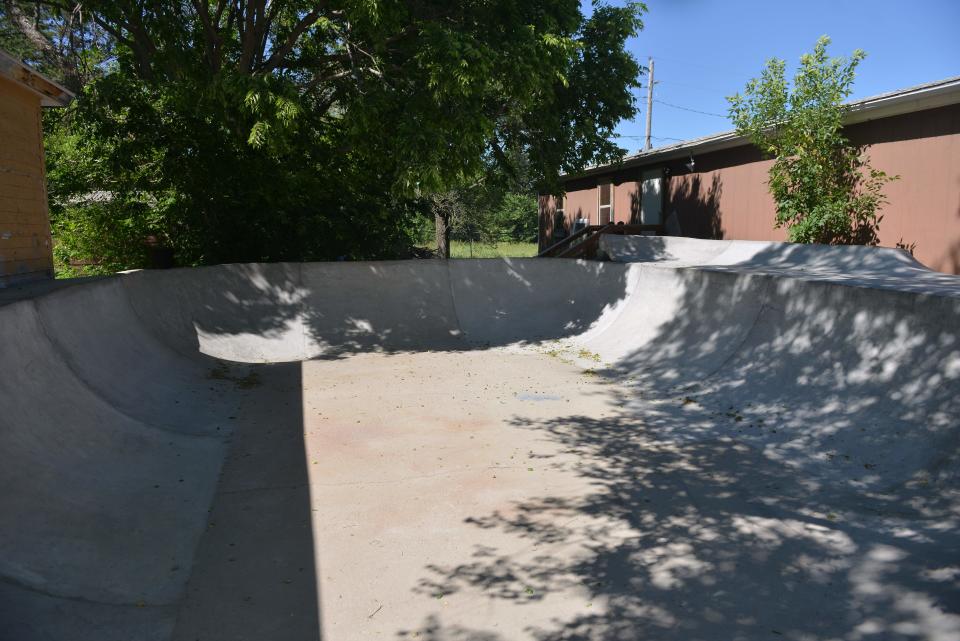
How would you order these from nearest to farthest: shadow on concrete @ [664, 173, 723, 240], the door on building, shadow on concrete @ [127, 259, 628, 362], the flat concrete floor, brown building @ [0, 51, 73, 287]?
1. the flat concrete floor
2. brown building @ [0, 51, 73, 287]
3. shadow on concrete @ [127, 259, 628, 362]
4. shadow on concrete @ [664, 173, 723, 240]
5. the door on building

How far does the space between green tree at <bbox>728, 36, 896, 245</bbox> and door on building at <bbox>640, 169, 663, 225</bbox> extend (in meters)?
5.79

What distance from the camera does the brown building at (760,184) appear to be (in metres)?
10.3

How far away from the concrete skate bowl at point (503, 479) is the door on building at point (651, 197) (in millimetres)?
7726

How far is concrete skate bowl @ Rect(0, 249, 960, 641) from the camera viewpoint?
3.84 meters

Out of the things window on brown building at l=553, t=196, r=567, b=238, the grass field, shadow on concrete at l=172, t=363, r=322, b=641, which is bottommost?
shadow on concrete at l=172, t=363, r=322, b=641

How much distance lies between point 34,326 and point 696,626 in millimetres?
6485

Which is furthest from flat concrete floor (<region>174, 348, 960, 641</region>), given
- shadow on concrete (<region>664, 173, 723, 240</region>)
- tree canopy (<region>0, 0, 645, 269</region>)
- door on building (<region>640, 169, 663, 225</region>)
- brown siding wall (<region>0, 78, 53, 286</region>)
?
door on building (<region>640, 169, 663, 225</region>)

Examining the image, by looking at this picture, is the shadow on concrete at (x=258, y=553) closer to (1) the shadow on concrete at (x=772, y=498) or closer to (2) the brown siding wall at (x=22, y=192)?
(1) the shadow on concrete at (x=772, y=498)

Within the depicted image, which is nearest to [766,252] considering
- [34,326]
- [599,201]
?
[599,201]

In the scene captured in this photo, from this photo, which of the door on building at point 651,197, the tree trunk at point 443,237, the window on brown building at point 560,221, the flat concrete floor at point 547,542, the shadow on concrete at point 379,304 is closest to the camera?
the flat concrete floor at point 547,542

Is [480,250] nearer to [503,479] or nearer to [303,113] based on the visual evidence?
[303,113]

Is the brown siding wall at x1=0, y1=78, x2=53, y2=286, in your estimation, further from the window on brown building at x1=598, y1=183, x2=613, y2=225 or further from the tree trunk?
the window on brown building at x1=598, y1=183, x2=613, y2=225

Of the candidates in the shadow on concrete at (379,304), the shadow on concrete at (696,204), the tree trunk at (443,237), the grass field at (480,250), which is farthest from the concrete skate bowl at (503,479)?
the grass field at (480,250)

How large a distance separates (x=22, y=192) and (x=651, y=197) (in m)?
14.9
